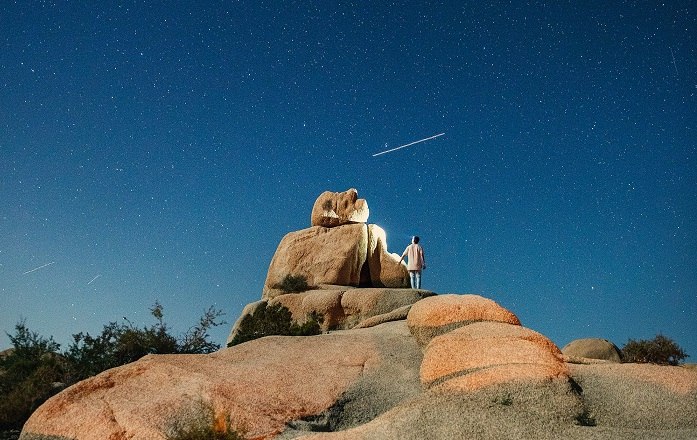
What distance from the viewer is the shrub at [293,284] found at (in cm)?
3080

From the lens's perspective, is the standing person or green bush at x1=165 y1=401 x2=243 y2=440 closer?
green bush at x1=165 y1=401 x2=243 y2=440

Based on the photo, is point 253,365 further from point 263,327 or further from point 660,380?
point 263,327

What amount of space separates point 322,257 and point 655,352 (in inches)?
679

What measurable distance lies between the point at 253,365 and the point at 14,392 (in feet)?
20.9

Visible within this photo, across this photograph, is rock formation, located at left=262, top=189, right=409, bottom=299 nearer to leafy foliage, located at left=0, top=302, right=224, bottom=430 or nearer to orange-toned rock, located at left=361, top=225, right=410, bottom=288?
orange-toned rock, located at left=361, top=225, right=410, bottom=288

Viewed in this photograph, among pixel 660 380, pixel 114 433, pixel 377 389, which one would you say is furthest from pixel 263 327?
pixel 660 380

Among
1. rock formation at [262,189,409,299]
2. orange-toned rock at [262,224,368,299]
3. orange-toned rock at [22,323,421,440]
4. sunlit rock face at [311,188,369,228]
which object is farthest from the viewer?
sunlit rock face at [311,188,369,228]

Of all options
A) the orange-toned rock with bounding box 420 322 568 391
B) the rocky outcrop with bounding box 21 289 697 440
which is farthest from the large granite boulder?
the orange-toned rock with bounding box 420 322 568 391

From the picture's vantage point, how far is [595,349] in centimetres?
2616

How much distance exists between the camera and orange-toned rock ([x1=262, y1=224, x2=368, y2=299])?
3219 centimetres

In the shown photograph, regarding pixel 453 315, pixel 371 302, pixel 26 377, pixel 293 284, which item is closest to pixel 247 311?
pixel 293 284

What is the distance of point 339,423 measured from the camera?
10055 millimetres

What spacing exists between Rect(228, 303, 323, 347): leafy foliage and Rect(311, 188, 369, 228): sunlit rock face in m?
7.79

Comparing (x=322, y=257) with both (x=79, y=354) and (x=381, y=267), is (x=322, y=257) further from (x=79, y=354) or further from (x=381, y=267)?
(x=79, y=354)
